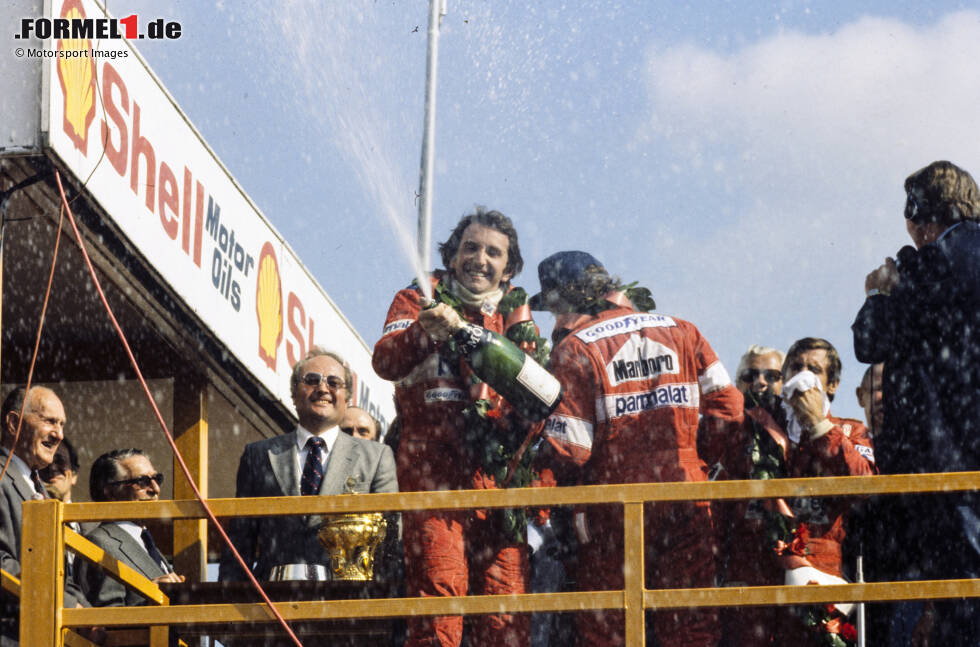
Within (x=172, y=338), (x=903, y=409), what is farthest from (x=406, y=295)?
(x=172, y=338)

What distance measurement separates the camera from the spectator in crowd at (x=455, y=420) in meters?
5.92

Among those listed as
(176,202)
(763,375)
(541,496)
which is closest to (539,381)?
(541,496)

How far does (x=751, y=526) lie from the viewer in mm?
6223

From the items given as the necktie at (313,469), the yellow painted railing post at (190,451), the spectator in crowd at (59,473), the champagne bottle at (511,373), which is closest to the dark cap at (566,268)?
the champagne bottle at (511,373)

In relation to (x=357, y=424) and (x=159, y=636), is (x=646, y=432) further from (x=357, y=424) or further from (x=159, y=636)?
(x=357, y=424)

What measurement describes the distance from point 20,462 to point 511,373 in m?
2.10

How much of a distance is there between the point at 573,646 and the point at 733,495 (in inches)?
50.6

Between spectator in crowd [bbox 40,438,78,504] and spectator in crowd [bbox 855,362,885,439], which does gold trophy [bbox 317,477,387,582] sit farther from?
spectator in crowd [bbox 855,362,885,439]

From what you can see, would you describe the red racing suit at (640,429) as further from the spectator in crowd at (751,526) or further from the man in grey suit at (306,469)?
the man in grey suit at (306,469)

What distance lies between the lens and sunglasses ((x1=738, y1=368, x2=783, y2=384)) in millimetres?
7230

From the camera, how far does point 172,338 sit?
9.54 m

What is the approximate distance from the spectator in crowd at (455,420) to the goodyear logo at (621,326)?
1.34 feet

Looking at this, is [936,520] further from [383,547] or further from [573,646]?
[383,547]

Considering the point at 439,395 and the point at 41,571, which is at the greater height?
the point at 439,395
